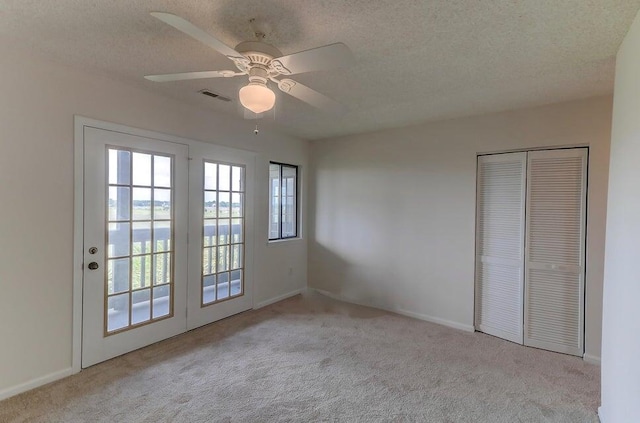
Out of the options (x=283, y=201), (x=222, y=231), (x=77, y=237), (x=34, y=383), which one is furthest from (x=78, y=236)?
(x=283, y=201)

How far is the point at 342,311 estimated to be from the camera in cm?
412

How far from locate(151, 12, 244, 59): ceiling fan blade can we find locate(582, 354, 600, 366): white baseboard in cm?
384

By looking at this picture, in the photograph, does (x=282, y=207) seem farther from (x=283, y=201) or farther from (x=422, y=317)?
(x=422, y=317)

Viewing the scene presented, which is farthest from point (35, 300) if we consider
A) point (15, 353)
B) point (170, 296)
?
point (170, 296)

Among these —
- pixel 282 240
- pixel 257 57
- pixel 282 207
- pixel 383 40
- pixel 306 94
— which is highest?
pixel 383 40

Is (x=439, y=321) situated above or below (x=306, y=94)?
below

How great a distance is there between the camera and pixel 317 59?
150 cm

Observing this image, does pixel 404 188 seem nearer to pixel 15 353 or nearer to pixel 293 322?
pixel 293 322

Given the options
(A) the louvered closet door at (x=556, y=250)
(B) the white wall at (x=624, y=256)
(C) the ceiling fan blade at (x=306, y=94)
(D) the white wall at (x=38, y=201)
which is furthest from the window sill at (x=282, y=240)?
(B) the white wall at (x=624, y=256)

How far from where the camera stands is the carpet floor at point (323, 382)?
6.91ft

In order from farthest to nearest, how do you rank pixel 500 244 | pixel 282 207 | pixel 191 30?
pixel 282 207, pixel 500 244, pixel 191 30

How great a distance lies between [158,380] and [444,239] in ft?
10.6

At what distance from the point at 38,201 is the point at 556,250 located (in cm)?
456

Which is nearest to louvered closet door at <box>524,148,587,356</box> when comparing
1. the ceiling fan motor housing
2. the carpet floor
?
the carpet floor
